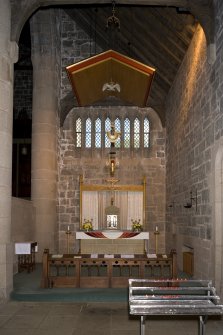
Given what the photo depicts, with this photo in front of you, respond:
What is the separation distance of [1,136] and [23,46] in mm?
12381

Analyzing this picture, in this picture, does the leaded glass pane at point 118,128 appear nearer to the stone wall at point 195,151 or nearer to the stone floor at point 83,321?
the stone wall at point 195,151

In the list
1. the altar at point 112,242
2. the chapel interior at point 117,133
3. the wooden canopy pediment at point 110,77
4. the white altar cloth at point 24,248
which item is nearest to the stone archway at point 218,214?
the chapel interior at point 117,133

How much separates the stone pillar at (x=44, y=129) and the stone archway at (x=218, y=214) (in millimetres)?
6749

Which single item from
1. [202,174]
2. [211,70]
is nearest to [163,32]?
[211,70]

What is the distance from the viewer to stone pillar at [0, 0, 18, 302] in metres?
7.94

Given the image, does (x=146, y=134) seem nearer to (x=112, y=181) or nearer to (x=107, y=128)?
(x=107, y=128)

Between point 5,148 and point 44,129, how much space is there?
592 cm

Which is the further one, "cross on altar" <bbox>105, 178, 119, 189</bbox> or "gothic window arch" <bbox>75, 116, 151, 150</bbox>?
"gothic window arch" <bbox>75, 116, 151, 150</bbox>

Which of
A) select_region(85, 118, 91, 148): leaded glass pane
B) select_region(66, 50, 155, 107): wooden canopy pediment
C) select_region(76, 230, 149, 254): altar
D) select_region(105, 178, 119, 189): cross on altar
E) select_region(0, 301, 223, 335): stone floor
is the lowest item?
select_region(0, 301, 223, 335): stone floor

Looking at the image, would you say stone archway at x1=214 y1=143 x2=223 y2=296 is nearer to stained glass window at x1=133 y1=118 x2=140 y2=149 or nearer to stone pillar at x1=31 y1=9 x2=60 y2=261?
stone pillar at x1=31 y1=9 x2=60 y2=261

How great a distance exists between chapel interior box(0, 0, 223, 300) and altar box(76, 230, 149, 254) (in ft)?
0.10

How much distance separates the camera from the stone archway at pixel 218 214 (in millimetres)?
7988

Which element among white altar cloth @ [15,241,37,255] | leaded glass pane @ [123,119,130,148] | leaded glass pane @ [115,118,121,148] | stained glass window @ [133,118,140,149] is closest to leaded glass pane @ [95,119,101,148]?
leaded glass pane @ [115,118,121,148]

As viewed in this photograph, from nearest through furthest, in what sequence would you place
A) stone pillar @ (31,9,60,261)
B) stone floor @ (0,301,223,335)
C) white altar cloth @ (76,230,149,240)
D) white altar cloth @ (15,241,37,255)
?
1. stone floor @ (0,301,223,335)
2. white altar cloth @ (15,241,37,255)
3. white altar cloth @ (76,230,149,240)
4. stone pillar @ (31,9,60,261)
